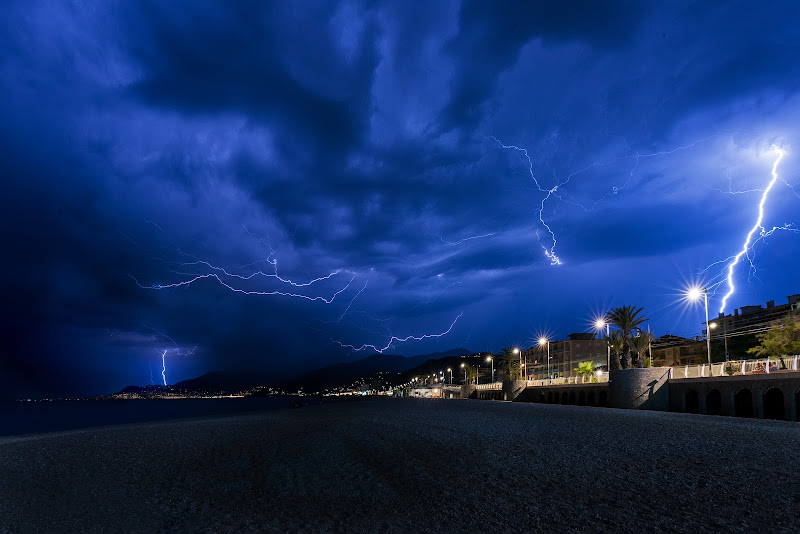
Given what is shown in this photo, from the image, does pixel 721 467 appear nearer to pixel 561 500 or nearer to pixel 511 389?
pixel 561 500

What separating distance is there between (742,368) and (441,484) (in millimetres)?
24336

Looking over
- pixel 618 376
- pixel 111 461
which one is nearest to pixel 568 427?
pixel 111 461

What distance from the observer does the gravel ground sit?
6.91 meters

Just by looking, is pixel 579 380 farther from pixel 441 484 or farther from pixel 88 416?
pixel 88 416

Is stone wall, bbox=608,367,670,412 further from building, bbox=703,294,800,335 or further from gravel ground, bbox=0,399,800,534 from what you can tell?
building, bbox=703,294,800,335

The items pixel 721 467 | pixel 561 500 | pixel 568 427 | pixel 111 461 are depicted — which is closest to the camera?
pixel 561 500

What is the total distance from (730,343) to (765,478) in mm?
95519

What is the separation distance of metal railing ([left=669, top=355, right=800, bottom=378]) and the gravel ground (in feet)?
41.8

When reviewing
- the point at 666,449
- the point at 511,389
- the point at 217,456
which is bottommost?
the point at 511,389

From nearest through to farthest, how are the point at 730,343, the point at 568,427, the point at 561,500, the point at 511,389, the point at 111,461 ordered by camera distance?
the point at 561,500 < the point at 111,461 < the point at 568,427 < the point at 511,389 < the point at 730,343

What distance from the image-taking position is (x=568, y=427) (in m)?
15.1

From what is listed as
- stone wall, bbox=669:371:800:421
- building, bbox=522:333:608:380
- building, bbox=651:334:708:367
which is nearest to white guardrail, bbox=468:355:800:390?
stone wall, bbox=669:371:800:421

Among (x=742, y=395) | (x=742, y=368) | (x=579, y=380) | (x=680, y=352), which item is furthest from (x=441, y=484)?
(x=680, y=352)

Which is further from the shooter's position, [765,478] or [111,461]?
[111,461]
